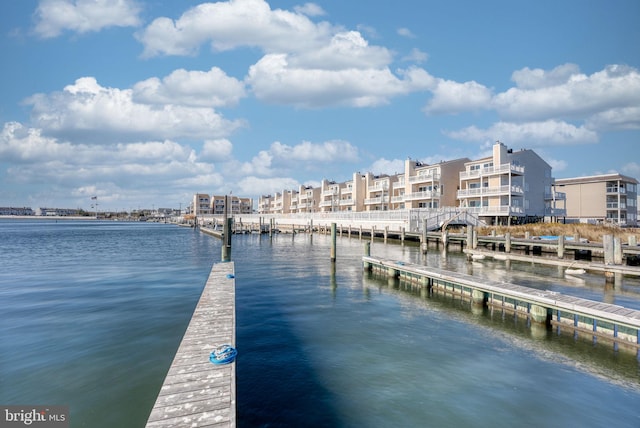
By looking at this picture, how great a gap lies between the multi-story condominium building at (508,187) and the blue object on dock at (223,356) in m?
48.8

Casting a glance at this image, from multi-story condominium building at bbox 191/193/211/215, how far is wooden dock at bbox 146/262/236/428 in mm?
171567

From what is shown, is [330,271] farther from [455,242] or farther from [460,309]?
[455,242]

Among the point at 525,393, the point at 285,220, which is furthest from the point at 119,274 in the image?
the point at 285,220

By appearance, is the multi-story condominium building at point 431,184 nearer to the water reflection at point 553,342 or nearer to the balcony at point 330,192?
the balcony at point 330,192

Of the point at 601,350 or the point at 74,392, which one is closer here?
the point at 74,392

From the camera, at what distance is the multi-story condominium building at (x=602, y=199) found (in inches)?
2195

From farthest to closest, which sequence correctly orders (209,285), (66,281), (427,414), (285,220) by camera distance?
1. (285,220)
2. (66,281)
3. (209,285)
4. (427,414)

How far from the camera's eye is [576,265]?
73.3ft

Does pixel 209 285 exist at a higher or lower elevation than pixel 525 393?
higher

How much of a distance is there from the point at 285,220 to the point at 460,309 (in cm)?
7724

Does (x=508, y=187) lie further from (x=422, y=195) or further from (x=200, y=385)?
(x=200, y=385)

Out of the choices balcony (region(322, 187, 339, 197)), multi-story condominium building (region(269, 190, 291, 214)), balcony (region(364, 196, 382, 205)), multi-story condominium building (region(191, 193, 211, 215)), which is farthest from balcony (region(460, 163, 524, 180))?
multi-story condominium building (region(191, 193, 211, 215))

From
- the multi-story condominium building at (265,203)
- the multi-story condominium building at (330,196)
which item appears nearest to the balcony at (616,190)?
the multi-story condominium building at (330,196)

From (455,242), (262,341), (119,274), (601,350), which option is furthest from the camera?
(455,242)
